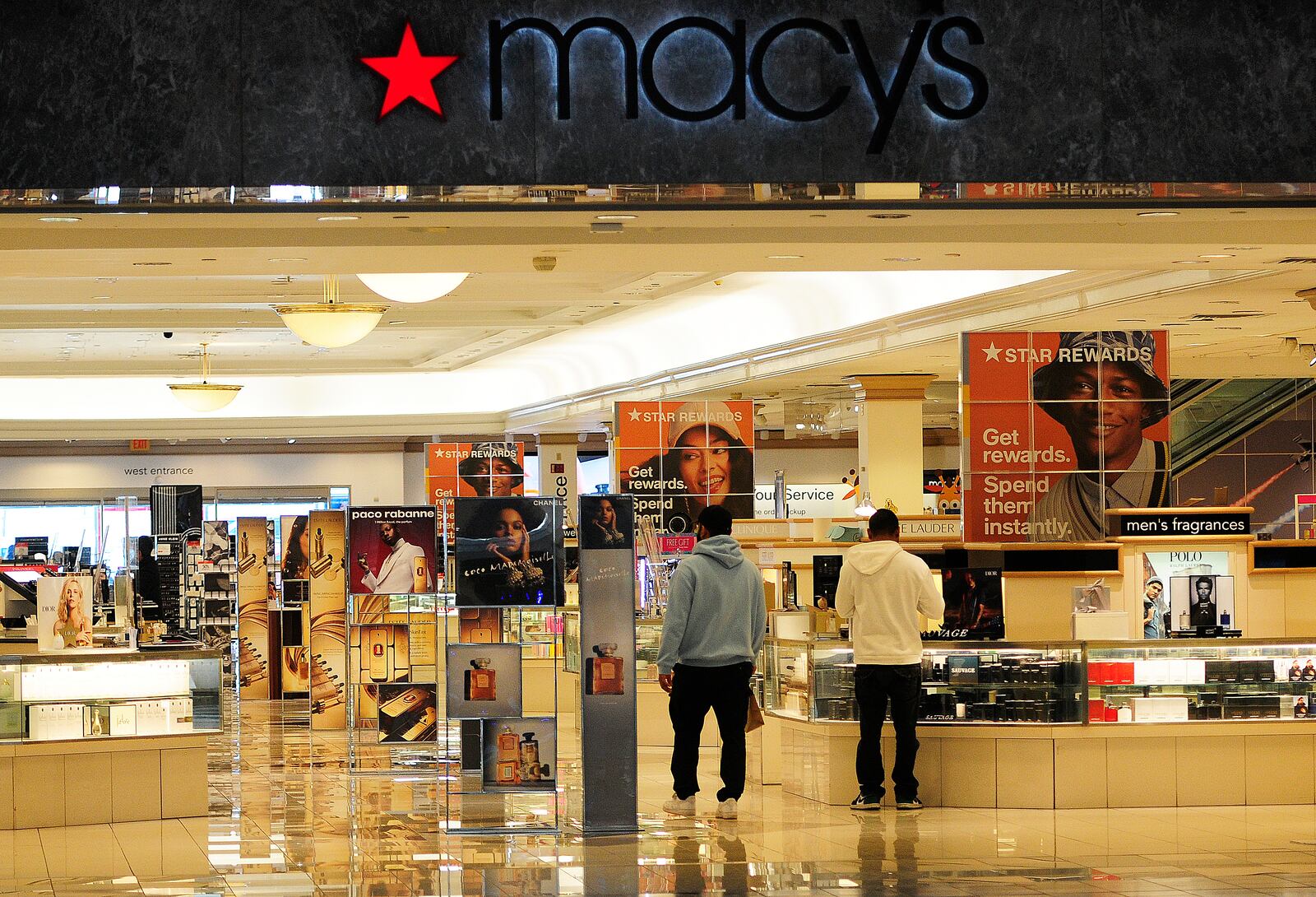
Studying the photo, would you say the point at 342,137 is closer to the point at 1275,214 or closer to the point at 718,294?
the point at 1275,214

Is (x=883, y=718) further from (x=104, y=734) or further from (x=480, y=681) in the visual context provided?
(x=104, y=734)

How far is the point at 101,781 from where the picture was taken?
7.80 metres

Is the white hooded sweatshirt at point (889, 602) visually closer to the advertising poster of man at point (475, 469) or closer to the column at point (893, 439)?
the column at point (893, 439)

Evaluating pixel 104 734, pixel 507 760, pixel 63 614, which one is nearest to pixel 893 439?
pixel 507 760

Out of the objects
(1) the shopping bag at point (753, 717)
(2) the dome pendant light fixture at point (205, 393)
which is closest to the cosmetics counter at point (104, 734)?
(1) the shopping bag at point (753, 717)

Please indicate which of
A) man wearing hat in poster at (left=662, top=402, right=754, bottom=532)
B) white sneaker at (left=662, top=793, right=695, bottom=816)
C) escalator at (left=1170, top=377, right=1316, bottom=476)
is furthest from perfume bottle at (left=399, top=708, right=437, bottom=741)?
escalator at (left=1170, top=377, right=1316, bottom=476)

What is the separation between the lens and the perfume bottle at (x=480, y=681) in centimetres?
749

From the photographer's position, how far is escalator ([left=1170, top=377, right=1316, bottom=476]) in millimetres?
21906

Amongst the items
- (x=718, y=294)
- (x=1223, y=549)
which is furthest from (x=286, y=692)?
(x=1223, y=549)

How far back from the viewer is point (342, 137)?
16.7 ft

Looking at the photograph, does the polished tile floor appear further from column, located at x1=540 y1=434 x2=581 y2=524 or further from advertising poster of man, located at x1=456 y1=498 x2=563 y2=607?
column, located at x1=540 y1=434 x2=581 y2=524

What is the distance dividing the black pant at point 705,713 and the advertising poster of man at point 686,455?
4.99m

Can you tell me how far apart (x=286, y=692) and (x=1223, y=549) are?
28.4 ft

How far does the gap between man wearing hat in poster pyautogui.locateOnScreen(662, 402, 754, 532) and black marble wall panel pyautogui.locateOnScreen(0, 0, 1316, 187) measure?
296 inches
